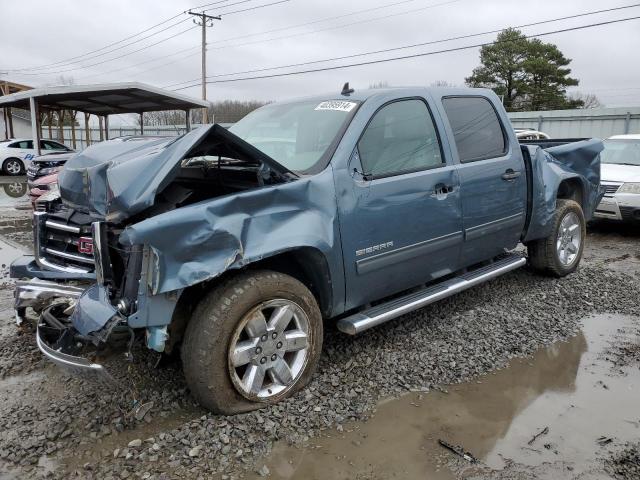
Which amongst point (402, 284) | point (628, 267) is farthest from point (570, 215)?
point (402, 284)

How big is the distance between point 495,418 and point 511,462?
1.39 feet

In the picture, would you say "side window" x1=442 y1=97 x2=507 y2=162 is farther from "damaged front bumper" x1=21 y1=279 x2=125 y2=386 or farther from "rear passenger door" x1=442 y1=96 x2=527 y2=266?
"damaged front bumper" x1=21 y1=279 x2=125 y2=386

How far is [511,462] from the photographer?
2.69 metres

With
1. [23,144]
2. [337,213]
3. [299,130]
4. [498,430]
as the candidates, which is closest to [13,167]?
[23,144]


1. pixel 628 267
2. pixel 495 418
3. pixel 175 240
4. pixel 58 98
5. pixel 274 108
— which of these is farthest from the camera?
pixel 58 98

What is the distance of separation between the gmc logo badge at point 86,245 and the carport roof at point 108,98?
12668 mm

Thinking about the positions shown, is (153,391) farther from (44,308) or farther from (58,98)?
(58,98)

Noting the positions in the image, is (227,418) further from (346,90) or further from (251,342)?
(346,90)

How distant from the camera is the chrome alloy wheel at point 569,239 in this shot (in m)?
5.51

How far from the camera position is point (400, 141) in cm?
381

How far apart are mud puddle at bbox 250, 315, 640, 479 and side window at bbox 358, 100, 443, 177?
5.21 feet

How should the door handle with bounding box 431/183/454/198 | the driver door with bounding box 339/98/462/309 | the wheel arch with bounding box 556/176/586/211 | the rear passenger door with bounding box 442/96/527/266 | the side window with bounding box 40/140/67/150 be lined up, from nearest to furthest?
the driver door with bounding box 339/98/462/309, the door handle with bounding box 431/183/454/198, the rear passenger door with bounding box 442/96/527/266, the wheel arch with bounding box 556/176/586/211, the side window with bounding box 40/140/67/150

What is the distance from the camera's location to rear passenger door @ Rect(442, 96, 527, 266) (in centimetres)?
420

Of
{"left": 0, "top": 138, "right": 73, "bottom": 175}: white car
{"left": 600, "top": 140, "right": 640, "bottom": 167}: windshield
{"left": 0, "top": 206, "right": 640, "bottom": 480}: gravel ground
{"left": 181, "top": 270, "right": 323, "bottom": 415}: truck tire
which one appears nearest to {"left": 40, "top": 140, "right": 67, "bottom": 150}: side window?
{"left": 0, "top": 138, "right": 73, "bottom": 175}: white car
